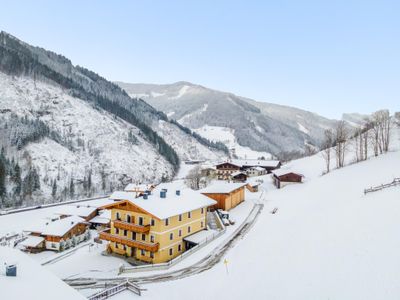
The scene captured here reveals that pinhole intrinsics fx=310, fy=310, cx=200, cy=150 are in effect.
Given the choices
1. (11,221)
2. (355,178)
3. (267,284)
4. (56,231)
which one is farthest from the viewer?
(11,221)

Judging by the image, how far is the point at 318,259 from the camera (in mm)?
29266

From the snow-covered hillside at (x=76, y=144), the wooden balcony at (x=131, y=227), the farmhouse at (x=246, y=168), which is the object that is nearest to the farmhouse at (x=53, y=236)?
the wooden balcony at (x=131, y=227)

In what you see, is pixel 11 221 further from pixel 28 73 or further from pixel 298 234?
pixel 28 73

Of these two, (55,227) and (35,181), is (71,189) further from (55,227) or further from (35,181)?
(55,227)

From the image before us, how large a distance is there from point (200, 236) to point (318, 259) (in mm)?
21469

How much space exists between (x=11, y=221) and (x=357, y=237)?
80.6 meters

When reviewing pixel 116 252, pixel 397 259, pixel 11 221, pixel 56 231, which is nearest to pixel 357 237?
pixel 397 259

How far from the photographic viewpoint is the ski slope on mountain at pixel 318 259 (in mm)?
24375

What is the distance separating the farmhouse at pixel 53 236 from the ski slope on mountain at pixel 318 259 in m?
38.6

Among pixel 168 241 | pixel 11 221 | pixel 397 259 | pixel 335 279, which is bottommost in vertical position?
pixel 11 221

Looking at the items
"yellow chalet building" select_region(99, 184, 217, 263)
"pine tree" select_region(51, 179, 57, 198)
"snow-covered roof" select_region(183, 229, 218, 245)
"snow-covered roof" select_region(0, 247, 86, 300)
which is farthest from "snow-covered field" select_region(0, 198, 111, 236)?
"snow-covered roof" select_region(0, 247, 86, 300)

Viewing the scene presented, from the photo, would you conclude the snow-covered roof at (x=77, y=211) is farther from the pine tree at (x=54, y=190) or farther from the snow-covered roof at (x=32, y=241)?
the pine tree at (x=54, y=190)

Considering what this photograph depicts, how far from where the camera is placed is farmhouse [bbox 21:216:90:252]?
60219 mm

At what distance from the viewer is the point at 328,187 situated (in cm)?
5881
